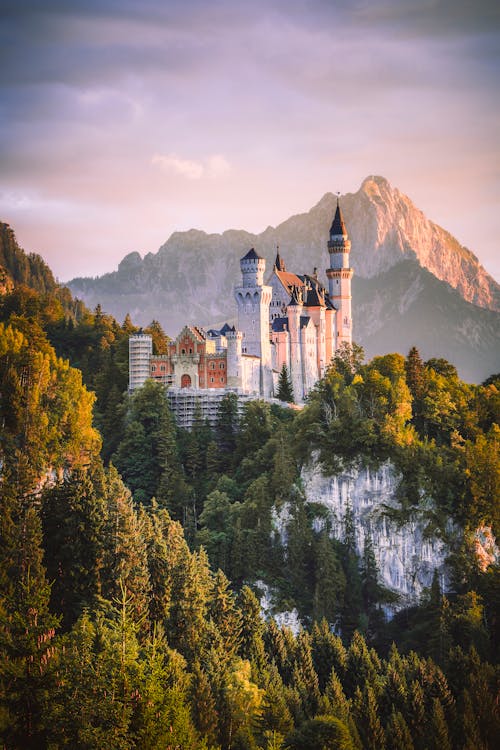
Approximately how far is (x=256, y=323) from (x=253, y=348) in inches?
93.8

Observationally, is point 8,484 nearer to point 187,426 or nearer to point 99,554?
point 99,554

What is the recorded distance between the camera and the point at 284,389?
104000mm

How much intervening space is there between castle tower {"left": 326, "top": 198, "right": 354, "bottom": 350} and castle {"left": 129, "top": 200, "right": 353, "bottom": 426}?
126mm

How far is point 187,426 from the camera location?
9831 centimetres

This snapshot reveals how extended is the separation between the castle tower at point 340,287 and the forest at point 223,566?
13797 millimetres

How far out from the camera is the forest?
4925 centimetres

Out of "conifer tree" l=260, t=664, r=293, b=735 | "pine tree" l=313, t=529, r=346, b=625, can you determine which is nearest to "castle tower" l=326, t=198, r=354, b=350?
"pine tree" l=313, t=529, r=346, b=625

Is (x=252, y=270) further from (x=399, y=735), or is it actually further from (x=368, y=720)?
(x=399, y=735)

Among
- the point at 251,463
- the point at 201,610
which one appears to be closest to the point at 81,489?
the point at 201,610

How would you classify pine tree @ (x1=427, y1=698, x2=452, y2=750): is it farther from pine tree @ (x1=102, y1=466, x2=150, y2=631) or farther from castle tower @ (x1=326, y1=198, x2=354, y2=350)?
castle tower @ (x1=326, y1=198, x2=354, y2=350)

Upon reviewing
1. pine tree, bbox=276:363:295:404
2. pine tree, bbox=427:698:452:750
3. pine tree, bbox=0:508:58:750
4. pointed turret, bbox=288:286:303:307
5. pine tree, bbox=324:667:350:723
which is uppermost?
pointed turret, bbox=288:286:303:307

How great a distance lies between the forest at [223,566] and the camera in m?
49.2

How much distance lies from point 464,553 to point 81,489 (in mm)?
34548

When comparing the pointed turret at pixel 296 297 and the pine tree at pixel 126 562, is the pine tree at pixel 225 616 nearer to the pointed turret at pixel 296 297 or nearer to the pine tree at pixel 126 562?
the pine tree at pixel 126 562
